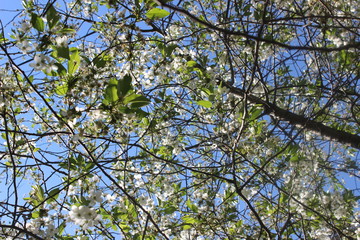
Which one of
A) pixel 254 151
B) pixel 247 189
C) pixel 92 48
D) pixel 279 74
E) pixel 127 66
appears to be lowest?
pixel 247 189

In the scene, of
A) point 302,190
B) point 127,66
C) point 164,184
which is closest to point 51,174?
point 127,66

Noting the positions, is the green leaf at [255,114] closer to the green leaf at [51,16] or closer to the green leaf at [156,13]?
the green leaf at [156,13]

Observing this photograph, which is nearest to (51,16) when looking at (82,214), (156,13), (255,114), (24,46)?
(24,46)

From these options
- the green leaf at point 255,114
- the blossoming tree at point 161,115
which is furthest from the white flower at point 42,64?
the green leaf at point 255,114

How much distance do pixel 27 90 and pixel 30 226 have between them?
0.82 metres

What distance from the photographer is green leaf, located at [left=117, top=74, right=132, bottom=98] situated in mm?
1422

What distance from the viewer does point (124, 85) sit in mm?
1428

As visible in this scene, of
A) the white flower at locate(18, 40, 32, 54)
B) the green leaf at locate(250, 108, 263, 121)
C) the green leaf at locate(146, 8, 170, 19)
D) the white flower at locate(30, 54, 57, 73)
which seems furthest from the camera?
the green leaf at locate(250, 108, 263, 121)

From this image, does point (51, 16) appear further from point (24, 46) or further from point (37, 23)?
point (24, 46)

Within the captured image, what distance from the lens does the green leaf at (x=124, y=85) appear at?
4.66 feet

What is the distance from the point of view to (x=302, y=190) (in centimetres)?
274

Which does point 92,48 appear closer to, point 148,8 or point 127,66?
point 127,66

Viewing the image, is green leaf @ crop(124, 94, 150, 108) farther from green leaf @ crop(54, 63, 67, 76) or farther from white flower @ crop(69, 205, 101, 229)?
white flower @ crop(69, 205, 101, 229)

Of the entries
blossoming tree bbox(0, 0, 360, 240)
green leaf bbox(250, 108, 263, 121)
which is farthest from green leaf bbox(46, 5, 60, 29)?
green leaf bbox(250, 108, 263, 121)
